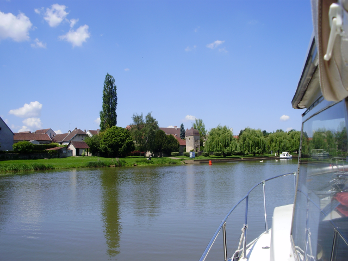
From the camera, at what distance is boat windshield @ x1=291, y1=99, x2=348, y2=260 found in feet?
5.42

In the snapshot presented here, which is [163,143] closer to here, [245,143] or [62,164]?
[245,143]

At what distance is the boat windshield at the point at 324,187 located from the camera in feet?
5.42

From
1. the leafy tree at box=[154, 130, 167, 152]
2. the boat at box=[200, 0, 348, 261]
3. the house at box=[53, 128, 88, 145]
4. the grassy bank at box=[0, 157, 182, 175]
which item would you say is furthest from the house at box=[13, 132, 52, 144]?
the boat at box=[200, 0, 348, 261]

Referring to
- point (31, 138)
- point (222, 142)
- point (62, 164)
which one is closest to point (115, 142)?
point (62, 164)

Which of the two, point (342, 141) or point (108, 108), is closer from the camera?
point (342, 141)

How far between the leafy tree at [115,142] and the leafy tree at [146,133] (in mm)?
2959

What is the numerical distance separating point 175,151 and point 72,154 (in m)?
20.6

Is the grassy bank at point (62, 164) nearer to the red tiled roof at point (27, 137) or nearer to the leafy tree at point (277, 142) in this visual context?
the leafy tree at point (277, 142)

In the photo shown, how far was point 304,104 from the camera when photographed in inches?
107

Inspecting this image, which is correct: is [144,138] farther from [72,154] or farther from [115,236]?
[115,236]

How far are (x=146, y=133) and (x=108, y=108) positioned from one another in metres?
8.70

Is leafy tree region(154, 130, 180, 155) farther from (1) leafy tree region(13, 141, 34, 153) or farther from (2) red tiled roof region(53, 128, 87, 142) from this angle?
(2) red tiled roof region(53, 128, 87, 142)

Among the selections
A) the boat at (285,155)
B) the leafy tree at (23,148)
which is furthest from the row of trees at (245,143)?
the leafy tree at (23,148)

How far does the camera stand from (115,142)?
168 feet
